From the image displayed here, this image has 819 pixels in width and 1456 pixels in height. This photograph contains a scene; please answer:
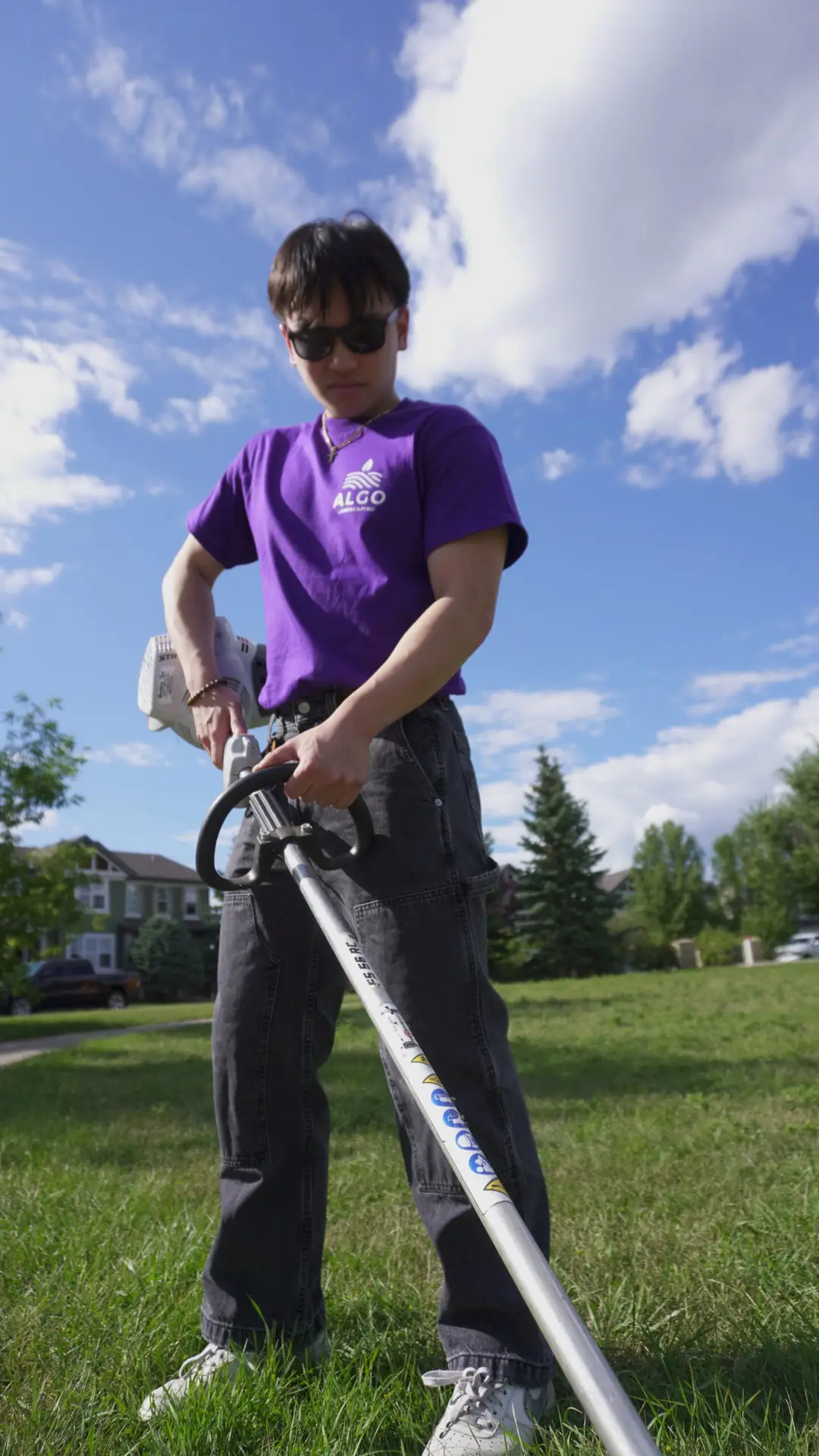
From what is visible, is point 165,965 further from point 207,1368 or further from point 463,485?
point 463,485

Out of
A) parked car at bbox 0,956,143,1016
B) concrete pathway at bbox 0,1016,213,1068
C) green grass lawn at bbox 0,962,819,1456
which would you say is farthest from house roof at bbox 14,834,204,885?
green grass lawn at bbox 0,962,819,1456

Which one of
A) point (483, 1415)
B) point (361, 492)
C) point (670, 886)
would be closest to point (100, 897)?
point (670, 886)

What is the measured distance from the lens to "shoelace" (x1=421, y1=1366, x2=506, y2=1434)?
1814mm

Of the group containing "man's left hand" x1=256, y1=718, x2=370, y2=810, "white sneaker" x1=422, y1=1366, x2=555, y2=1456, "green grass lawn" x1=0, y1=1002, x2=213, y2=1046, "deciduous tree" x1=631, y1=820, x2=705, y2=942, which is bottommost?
"white sneaker" x1=422, y1=1366, x2=555, y2=1456

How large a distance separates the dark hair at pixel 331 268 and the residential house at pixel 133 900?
182ft

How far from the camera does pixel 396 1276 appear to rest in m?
2.82

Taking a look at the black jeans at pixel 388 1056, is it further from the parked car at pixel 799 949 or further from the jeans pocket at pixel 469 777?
the parked car at pixel 799 949

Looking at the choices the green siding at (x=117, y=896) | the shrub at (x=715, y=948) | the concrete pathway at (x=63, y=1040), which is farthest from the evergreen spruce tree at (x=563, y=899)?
the green siding at (x=117, y=896)

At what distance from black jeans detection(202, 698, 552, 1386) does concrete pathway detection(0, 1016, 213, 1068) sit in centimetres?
1103

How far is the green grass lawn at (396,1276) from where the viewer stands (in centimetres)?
184

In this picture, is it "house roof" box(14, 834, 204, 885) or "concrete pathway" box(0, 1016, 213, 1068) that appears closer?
"concrete pathway" box(0, 1016, 213, 1068)

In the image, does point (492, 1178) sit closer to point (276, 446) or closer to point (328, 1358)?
point (328, 1358)

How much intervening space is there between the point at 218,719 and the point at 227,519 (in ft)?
1.76

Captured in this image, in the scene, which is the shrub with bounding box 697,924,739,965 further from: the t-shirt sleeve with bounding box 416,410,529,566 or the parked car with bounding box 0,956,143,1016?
the t-shirt sleeve with bounding box 416,410,529,566
